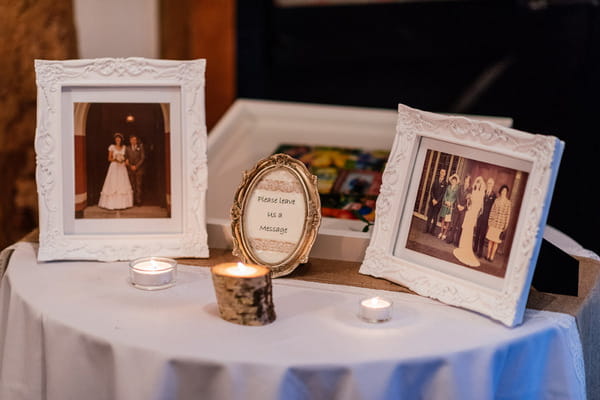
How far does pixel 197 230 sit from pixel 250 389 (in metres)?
0.45

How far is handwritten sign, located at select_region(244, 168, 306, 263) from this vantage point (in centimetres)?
138

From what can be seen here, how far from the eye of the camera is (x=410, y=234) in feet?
4.49

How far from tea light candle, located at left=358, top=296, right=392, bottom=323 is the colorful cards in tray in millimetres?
429

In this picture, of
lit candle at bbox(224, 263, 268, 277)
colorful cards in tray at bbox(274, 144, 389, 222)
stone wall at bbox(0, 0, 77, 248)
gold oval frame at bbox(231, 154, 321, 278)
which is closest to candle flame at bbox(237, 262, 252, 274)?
lit candle at bbox(224, 263, 268, 277)

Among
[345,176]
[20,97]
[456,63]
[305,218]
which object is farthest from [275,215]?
[456,63]

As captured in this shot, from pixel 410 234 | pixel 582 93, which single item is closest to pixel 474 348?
pixel 410 234

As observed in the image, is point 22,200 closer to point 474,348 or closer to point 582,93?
point 474,348

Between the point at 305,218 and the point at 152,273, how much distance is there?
0.27 meters

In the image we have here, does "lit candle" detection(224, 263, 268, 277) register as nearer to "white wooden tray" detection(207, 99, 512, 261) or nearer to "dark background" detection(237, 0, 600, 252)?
"white wooden tray" detection(207, 99, 512, 261)

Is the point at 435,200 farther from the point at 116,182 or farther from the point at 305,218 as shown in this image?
the point at 116,182

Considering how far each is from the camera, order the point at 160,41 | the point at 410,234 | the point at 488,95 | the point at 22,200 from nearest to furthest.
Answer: the point at 410,234 < the point at 22,200 < the point at 160,41 < the point at 488,95

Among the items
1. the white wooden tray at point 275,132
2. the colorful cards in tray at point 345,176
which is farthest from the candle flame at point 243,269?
the white wooden tray at point 275,132

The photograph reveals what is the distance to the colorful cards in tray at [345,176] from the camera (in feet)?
5.65

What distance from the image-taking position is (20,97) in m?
1.78
